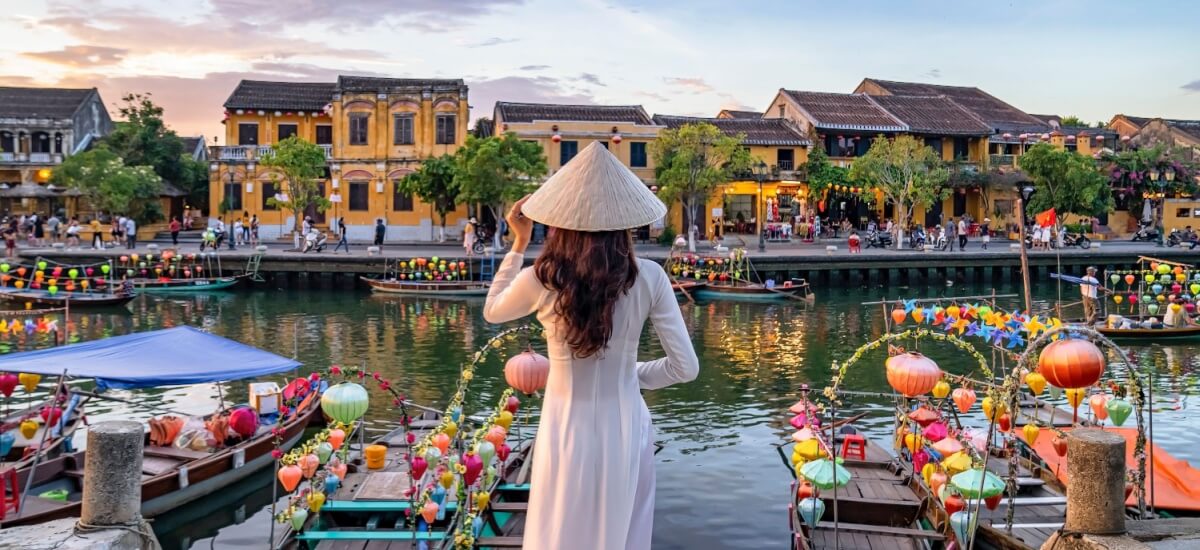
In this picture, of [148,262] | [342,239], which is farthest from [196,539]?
[342,239]

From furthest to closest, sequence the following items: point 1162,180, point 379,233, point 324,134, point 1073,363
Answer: point 1162,180 < point 324,134 < point 379,233 < point 1073,363

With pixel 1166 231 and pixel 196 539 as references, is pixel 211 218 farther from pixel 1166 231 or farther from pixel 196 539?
pixel 1166 231

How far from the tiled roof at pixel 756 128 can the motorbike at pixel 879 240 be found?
5313mm

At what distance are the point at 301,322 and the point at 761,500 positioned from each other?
17.3 meters

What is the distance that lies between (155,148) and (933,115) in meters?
35.2

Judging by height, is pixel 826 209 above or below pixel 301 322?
above

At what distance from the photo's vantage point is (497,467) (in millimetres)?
10156

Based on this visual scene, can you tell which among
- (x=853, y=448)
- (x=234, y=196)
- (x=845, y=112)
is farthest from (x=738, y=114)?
(x=853, y=448)

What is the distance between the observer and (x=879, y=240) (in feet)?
Result: 133

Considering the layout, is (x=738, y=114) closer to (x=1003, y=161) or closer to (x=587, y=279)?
(x=1003, y=161)

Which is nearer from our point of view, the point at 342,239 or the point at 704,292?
the point at 704,292

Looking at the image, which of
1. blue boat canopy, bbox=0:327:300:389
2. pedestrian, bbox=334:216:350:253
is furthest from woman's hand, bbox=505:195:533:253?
pedestrian, bbox=334:216:350:253

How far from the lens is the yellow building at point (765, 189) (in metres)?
42.8

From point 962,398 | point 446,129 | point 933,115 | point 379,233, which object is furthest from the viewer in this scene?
point 933,115
